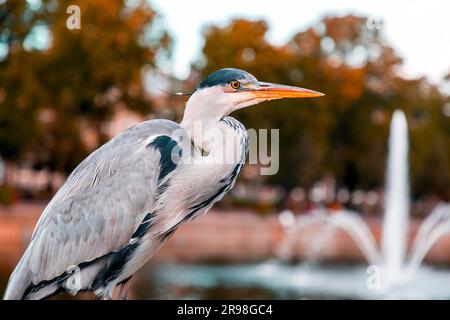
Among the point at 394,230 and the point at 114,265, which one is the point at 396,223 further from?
the point at 114,265

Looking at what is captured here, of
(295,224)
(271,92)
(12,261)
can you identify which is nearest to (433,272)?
(12,261)

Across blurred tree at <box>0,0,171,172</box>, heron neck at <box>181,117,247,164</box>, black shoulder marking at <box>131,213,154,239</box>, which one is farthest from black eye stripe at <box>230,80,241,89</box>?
blurred tree at <box>0,0,171,172</box>

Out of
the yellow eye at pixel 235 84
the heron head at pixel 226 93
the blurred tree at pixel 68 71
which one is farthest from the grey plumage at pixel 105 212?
the blurred tree at pixel 68 71

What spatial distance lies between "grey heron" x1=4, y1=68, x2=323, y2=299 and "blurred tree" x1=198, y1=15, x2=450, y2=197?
2697 cm

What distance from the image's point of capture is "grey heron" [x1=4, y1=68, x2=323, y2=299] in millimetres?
3391

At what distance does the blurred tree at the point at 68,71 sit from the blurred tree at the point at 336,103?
3782mm

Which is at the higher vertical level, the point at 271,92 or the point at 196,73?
the point at 196,73

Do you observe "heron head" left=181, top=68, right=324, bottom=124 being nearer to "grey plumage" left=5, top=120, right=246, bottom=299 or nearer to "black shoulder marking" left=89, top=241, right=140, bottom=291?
"grey plumage" left=5, top=120, right=246, bottom=299

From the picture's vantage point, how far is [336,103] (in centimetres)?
3856

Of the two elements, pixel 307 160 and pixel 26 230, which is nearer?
pixel 26 230

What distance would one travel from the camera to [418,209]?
4625 cm

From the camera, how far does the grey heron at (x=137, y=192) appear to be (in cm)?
339

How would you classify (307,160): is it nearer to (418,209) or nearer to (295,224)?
(295,224)

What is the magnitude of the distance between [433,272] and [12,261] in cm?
1012
